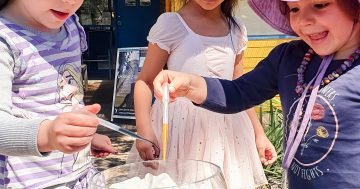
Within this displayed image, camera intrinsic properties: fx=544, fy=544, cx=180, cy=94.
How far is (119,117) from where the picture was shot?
6270 millimetres

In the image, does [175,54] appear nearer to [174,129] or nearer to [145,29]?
[174,129]

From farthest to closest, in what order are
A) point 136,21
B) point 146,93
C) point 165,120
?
point 136,21, point 146,93, point 165,120

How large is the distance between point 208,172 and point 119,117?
5.32 metres

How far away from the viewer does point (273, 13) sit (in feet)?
5.88

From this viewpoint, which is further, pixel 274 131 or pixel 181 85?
pixel 274 131

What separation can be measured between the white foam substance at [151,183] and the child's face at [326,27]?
0.65 meters

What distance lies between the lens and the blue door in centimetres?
798

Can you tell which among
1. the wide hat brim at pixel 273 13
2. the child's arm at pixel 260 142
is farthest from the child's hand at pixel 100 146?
the child's arm at pixel 260 142

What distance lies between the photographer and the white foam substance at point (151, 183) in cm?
93

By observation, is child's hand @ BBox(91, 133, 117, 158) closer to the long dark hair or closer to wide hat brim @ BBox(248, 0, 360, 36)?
wide hat brim @ BBox(248, 0, 360, 36)

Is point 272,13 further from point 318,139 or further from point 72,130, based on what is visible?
point 72,130

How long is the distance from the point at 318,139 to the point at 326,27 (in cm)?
30

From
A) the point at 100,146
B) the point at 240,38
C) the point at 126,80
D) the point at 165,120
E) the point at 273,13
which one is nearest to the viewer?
the point at 165,120

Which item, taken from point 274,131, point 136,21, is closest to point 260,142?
point 274,131
